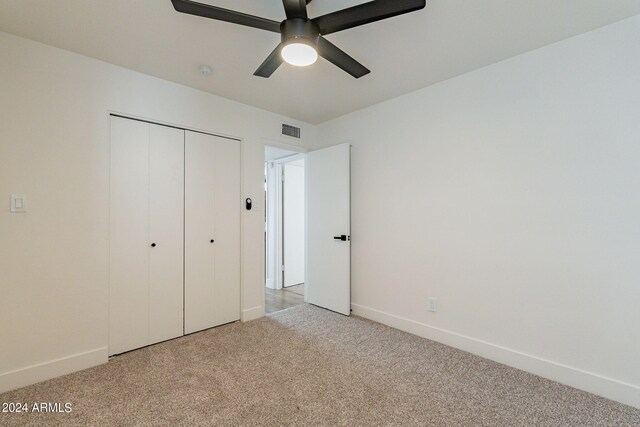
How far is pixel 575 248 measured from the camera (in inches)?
79.4

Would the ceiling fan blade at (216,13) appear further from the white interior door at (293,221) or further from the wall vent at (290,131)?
the white interior door at (293,221)

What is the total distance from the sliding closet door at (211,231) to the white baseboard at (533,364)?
190 centimetres

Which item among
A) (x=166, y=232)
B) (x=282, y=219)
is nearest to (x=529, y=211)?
(x=166, y=232)

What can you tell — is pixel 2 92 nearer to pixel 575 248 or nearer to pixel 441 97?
pixel 441 97

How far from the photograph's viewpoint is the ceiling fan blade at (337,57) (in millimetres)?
1660

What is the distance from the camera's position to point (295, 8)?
1.46 metres

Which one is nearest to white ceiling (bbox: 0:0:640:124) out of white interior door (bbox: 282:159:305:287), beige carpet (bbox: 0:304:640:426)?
white interior door (bbox: 282:159:305:287)

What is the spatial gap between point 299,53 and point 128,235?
2.14 metres

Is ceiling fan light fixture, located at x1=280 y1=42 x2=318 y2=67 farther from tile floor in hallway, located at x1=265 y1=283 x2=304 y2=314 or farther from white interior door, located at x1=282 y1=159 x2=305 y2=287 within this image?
white interior door, located at x1=282 y1=159 x2=305 y2=287

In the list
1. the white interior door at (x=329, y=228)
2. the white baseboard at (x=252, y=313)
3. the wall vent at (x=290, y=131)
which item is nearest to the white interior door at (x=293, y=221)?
the white interior door at (x=329, y=228)

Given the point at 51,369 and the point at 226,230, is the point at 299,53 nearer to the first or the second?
the point at 226,230

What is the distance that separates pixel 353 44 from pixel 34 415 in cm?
325

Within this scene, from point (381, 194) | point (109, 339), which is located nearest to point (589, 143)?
point (381, 194)

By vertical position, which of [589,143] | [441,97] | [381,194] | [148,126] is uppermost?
[441,97]
